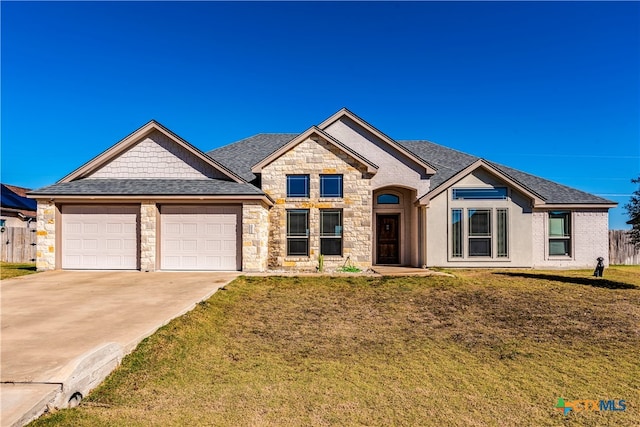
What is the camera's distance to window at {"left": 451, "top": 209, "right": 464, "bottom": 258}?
646 inches

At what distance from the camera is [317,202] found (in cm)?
1538

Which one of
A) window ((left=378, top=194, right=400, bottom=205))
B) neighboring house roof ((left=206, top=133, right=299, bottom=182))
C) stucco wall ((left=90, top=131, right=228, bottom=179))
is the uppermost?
neighboring house roof ((left=206, top=133, right=299, bottom=182))

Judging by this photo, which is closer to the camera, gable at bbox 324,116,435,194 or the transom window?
gable at bbox 324,116,435,194

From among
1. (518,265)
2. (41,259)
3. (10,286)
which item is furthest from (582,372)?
(41,259)

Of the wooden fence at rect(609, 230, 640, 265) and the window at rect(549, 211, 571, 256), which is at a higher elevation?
the window at rect(549, 211, 571, 256)

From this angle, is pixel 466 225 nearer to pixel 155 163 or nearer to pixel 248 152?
pixel 248 152

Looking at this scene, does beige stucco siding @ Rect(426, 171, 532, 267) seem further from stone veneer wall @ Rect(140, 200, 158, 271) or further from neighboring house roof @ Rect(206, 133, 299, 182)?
stone veneer wall @ Rect(140, 200, 158, 271)

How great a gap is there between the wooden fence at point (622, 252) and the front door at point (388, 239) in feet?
Answer: 38.9

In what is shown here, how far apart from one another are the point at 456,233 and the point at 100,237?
15.0 meters

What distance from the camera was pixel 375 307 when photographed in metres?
9.27

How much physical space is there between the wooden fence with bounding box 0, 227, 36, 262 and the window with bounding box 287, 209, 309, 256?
14.6 metres

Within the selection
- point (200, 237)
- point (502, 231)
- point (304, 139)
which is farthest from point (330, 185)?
point (502, 231)

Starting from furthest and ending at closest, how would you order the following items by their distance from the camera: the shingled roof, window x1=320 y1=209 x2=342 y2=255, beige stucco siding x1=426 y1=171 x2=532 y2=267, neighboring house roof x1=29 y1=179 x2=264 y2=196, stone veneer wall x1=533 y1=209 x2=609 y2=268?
the shingled roof < stone veneer wall x1=533 y1=209 x2=609 y2=268 < beige stucco siding x1=426 y1=171 x2=532 y2=267 < window x1=320 y1=209 x2=342 y2=255 < neighboring house roof x1=29 y1=179 x2=264 y2=196

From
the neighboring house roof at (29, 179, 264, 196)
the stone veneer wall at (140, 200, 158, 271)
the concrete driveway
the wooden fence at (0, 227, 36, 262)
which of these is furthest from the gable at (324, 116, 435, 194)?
Result: the wooden fence at (0, 227, 36, 262)
